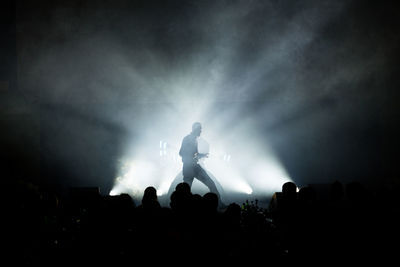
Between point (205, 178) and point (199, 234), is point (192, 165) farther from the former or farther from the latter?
point (199, 234)

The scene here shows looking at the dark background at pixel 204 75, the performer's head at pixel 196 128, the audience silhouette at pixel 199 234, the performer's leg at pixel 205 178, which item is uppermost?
the dark background at pixel 204 75

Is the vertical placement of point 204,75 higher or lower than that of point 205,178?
higher

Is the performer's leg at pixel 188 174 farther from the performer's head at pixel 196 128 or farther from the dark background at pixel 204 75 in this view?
the dark background at pixel 204 75

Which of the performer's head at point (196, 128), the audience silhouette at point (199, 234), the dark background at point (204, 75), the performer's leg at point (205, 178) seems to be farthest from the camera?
the dark background at point (204, 75)

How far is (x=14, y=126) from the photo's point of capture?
28.7 feet

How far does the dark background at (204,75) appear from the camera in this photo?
8.70m

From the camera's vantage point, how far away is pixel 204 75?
9.09m

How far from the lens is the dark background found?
8.70 metres

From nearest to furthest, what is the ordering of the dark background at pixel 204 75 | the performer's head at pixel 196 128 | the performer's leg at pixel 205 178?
the performer's leg at pixel 205 178 < the performer's head at pixel 196 128 < the dark background at pixel 204 75

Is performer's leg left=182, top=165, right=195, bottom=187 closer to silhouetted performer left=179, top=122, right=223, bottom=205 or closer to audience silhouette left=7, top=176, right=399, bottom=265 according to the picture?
silhouetted performer left=179, top=122, right=223, bottom=205

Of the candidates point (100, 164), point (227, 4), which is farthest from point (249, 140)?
point (100, 164)

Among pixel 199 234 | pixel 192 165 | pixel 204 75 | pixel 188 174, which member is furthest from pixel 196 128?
pixel 199 234

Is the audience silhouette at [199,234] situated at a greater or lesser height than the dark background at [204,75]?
lesser

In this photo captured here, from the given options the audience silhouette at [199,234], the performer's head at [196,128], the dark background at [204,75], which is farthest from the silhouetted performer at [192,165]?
the audience silhouette at [199,234]
